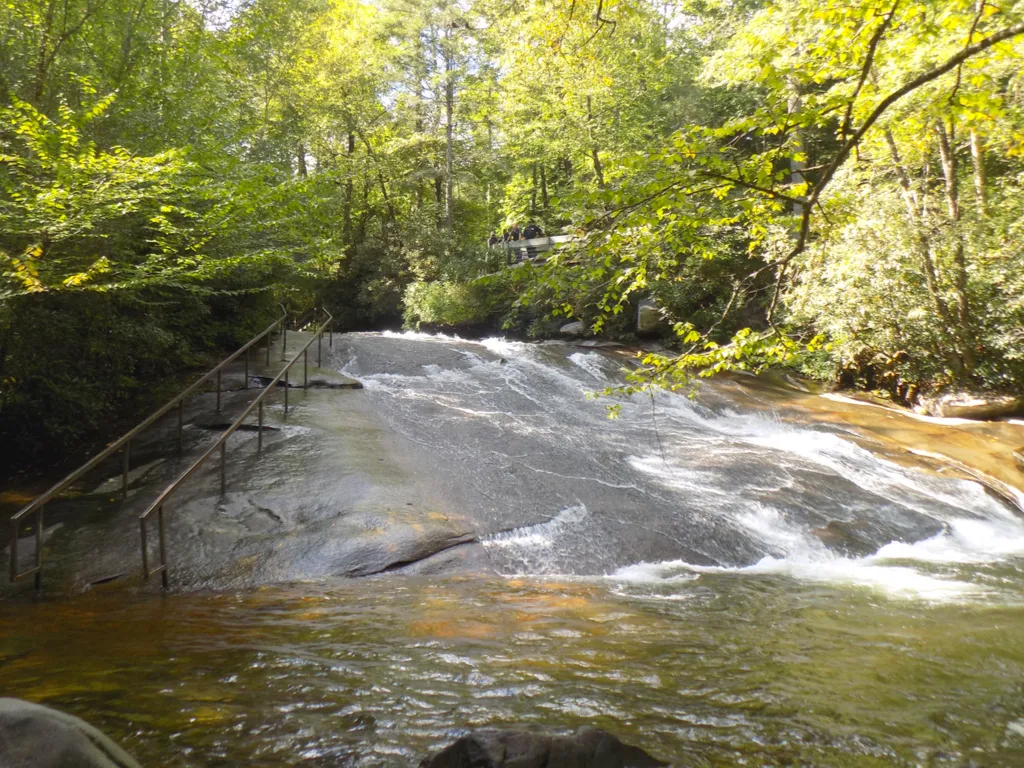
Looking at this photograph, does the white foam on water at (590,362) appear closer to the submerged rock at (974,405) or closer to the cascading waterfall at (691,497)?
the cascading waterfall at (691,497)

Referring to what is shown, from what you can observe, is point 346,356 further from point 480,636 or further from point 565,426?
point 480,636

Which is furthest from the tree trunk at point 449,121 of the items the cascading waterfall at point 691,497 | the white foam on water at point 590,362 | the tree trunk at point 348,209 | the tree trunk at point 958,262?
the tree trunk at point 958,262

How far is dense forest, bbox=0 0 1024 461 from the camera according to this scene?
4.55m

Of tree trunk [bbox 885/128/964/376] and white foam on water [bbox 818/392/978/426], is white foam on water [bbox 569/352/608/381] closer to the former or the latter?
white foam on water [bbox 818/392/978/426]

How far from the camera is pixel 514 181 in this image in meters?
28.9

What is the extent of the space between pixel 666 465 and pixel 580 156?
52.8 ft

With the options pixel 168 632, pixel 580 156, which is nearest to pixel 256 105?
pixel 580 156

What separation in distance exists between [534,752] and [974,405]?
548 inches

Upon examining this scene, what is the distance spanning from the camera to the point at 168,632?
14.2 feet

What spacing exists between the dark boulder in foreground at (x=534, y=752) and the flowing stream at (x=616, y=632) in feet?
0.83

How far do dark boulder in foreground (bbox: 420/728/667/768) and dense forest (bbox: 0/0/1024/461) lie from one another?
2.70 m

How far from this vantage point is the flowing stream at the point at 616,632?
2.98 metres

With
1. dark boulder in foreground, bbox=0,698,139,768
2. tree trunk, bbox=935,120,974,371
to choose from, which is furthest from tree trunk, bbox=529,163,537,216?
dark boulder in foreground, bbox=0,698,139,768

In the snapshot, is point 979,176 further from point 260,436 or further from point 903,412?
point 260,436
